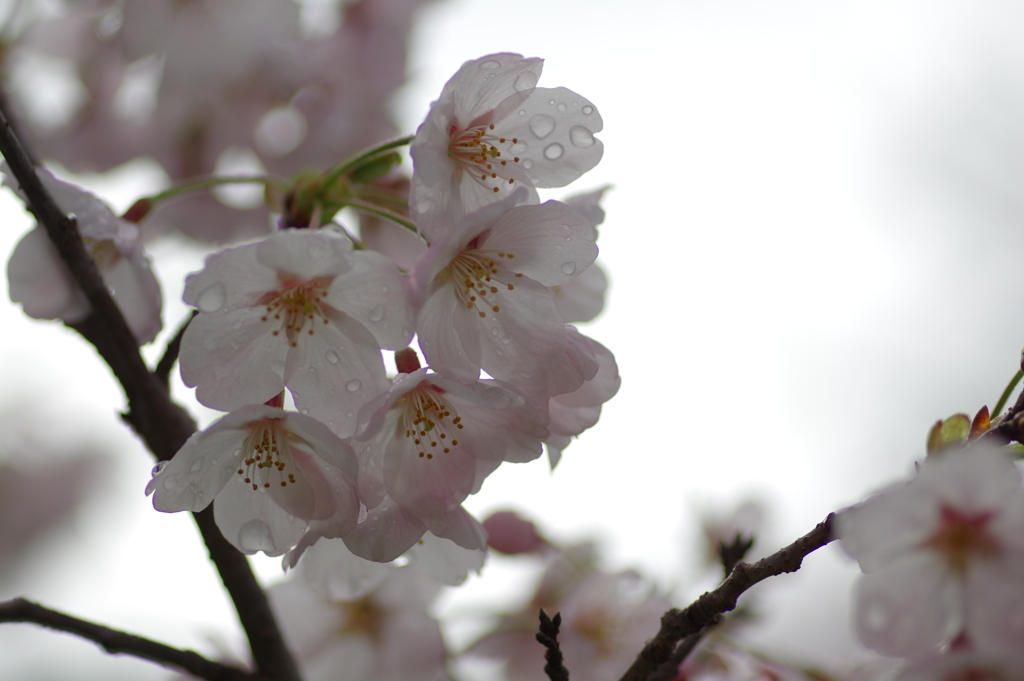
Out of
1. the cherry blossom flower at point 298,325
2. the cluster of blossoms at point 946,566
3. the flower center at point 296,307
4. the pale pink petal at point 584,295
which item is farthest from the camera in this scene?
the pale pink petal at point 584,295

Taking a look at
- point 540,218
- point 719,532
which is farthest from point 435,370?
point 719,532

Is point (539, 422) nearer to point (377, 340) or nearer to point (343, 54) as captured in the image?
point (377, 340)

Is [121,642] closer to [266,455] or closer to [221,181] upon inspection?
[266,455]

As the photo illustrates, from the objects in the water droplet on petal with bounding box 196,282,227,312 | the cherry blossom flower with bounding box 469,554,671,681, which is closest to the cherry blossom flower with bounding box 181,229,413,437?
the water droplet on petal with bounding box 196,282,227,312

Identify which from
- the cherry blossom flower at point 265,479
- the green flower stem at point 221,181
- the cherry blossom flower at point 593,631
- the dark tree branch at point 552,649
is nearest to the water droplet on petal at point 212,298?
the cherry blossom flower at point 265,479

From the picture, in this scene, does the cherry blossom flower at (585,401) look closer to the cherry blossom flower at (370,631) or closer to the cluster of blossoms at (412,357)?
the cluster of blossoms at (412,357)

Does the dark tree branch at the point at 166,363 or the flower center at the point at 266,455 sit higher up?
the dark tree branch at the point at 166,363

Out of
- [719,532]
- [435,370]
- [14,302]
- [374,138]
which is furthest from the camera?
[374,138]
